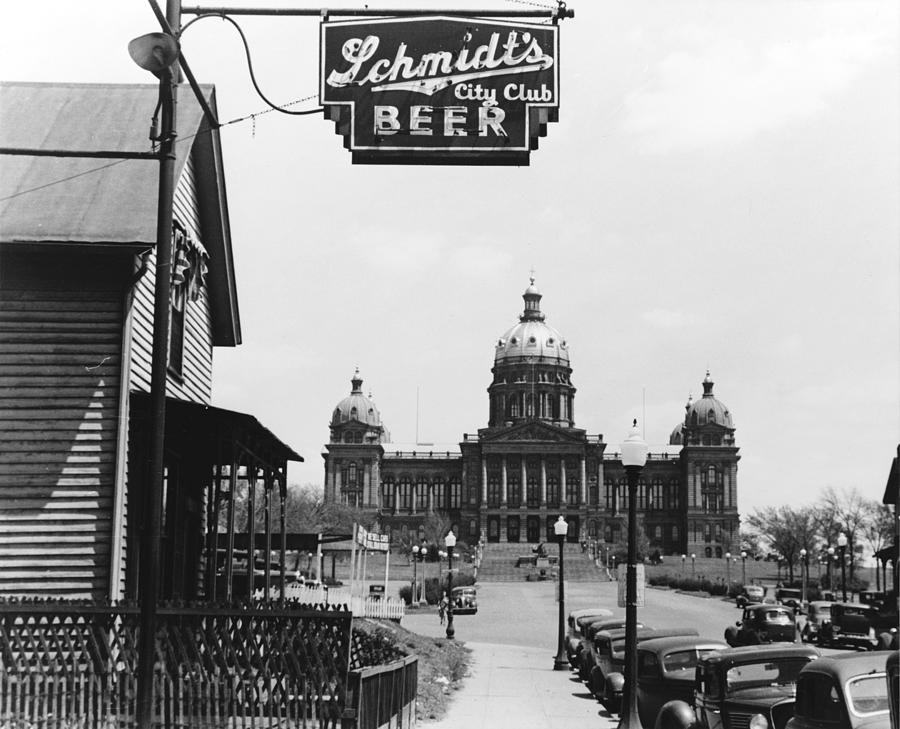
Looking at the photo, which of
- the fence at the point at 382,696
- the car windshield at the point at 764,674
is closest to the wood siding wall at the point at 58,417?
the fence at the point at 382,696

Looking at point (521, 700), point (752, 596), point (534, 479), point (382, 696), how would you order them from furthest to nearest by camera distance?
point (534, 479) → point (752, 596) → point (521, 700) → point (382, 696)

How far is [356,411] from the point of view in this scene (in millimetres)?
150000

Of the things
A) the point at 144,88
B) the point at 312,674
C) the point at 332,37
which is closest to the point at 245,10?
the point at 332,37

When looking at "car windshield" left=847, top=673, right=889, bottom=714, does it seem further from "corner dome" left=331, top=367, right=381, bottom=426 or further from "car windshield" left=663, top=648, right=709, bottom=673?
"corner dome" left=331, top=367, right=381, bottom=426

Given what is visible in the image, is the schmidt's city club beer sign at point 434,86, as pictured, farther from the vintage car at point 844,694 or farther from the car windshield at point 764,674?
the car windshield at point 764,674

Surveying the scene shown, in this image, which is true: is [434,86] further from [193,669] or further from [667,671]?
[667,671]

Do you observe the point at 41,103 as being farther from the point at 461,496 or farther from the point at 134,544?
the point at 461,496

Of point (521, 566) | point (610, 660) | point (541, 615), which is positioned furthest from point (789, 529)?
point (610, 660)

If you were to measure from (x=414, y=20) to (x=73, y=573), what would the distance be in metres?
9.77

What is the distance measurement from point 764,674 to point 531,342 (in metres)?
144

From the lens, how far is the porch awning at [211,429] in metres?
18.7

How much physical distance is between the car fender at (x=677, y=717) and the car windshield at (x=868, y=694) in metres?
3.32

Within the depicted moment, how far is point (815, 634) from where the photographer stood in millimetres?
42188


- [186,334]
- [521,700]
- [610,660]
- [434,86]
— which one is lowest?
[521,700]
